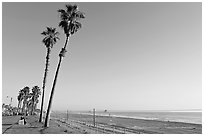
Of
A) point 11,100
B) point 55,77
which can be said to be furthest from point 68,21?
point 11,100

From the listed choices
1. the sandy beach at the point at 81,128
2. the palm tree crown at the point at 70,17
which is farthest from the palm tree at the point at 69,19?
the sandy beach at the point at 81,128

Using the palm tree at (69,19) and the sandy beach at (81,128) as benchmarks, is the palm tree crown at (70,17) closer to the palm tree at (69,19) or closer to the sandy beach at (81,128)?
the palm tree at (69,19)

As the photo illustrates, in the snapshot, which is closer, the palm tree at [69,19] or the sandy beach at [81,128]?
the sandy beach at [81,128]

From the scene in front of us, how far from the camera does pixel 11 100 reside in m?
118

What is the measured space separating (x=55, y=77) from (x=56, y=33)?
11.4 metres

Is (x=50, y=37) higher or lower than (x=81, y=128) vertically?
higher

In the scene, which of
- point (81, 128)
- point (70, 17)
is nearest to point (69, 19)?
point (70, 17)

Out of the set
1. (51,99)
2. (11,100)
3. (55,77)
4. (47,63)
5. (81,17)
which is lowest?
(11,100)

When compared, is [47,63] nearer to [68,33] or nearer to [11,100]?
[68,33]

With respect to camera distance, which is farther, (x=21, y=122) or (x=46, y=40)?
(x=46, y=40)

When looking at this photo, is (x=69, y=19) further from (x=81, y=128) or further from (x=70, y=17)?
(x=81, y=128)

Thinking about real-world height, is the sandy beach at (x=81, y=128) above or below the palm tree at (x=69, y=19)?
below

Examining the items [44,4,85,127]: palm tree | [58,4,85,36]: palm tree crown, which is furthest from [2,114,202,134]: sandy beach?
[58,4,85,36]: palm tree crown

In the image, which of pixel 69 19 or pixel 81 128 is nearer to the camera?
pixel 69 19
